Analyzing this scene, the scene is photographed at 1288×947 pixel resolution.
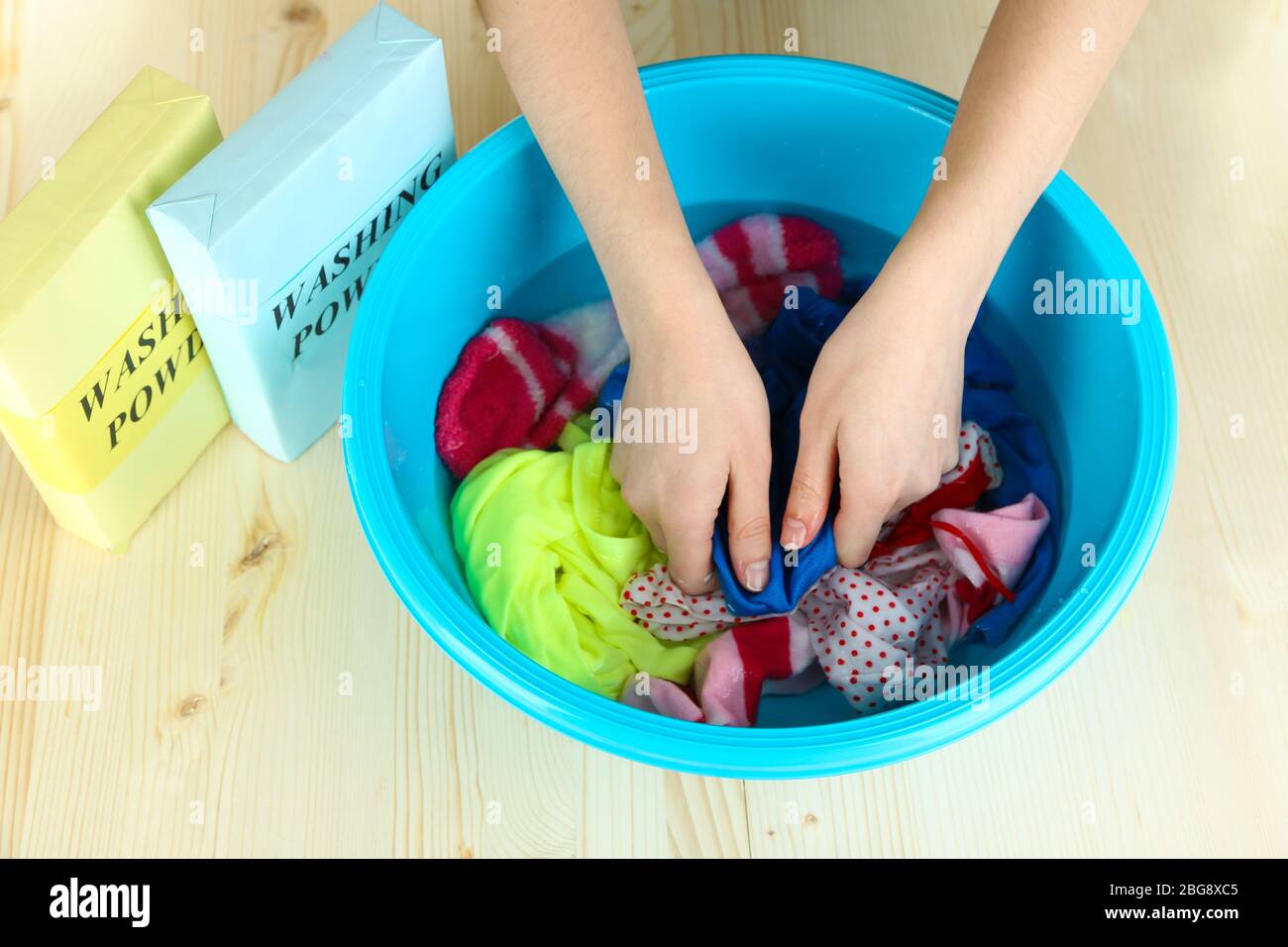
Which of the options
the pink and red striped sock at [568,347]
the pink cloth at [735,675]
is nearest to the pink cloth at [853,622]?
the pink cloth at [735,675]

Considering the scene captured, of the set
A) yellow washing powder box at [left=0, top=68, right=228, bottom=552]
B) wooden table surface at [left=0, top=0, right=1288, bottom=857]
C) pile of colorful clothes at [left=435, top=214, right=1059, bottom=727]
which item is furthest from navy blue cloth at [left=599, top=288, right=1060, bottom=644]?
yellow washing powder box at [left=0, top=68, right=228, bottom=552]

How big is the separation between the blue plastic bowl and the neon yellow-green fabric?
32 millimetres

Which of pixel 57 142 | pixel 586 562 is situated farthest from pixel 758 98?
pixel 57 142

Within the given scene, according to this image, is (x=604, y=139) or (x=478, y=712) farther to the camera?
(x=478, y=712)

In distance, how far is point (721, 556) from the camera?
812 millimetres

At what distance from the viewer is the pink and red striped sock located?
36.1 inches

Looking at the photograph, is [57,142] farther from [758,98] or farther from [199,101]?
[758,98]

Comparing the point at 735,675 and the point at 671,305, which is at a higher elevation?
the point at 671,305

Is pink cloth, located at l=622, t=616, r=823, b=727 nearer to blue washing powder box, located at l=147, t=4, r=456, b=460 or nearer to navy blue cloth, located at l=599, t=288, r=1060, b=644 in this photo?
navy blue cloth, located at l=599, t=288, r=1060, b=644

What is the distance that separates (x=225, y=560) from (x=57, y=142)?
41 centimetres

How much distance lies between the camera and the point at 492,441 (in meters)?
0.93

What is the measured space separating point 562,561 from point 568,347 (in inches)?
7.4

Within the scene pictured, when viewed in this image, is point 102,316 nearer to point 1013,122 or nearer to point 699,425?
point 699,425

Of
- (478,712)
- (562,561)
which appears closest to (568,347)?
(562,561)
